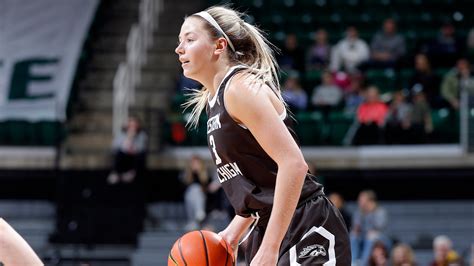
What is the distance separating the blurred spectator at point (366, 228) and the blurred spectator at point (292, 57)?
10.4ft

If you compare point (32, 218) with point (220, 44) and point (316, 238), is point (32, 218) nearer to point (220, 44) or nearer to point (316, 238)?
point (220, 44)

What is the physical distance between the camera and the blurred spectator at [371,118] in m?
12.8

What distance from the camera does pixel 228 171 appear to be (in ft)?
14.0

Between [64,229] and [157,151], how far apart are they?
1.87 metres

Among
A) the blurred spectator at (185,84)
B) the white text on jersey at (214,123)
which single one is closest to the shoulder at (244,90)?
the white text on jersey at (214,123)

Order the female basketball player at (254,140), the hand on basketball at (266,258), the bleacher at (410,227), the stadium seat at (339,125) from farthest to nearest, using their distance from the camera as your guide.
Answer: the stadium seat at (339,125) < the bleacher at (410,227) < the female basketball player at (254,140) < the hand on basketball at (266,258)

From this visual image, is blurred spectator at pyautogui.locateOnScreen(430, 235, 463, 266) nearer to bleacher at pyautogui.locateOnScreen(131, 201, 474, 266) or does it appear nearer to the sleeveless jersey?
bleacher at pyautogui.locateOnScreen(131, 201, 474, 266)

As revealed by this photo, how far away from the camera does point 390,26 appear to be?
47.1 ft

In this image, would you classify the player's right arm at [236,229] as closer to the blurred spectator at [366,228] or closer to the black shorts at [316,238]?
the black shorts at [316,238]

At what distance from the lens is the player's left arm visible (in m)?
3.87

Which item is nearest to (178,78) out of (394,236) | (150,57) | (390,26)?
(150,57)

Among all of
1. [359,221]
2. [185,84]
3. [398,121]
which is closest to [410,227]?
[359,221]

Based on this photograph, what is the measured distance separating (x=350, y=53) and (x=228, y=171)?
33.8 ft

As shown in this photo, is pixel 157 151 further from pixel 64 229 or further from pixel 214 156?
pixel 214 156
